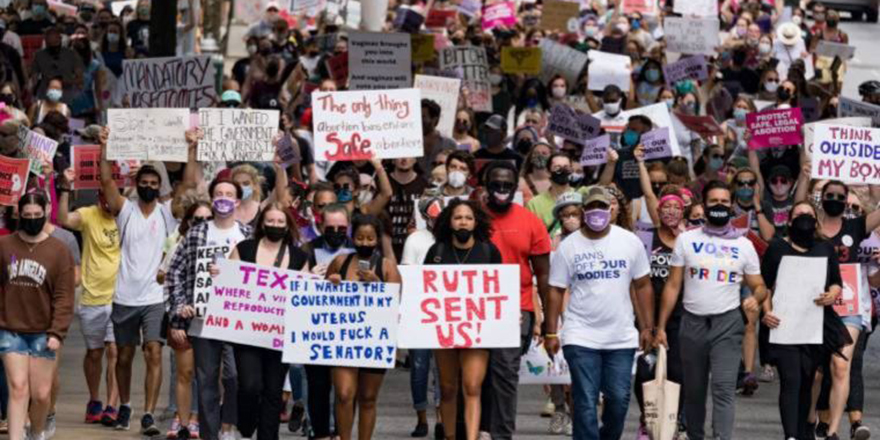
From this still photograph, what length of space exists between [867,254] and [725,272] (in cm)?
217

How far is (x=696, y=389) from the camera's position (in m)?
14.7

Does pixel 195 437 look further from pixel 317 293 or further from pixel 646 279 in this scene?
pixel 646 279

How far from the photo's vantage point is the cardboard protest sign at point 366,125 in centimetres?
1823

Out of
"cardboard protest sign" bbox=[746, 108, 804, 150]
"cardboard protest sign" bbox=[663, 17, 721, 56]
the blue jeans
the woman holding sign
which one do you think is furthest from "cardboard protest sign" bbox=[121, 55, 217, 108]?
"cardboard protest sign" bbox=[663, 17, 721, 56]

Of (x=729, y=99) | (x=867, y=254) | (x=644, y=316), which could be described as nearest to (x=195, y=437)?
(x=644, y=316)

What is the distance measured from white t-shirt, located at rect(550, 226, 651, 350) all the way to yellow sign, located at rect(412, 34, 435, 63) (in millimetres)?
12273

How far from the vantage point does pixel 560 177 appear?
54.9 feet

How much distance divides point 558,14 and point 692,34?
2.47m

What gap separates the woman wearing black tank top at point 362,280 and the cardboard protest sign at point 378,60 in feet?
27.6

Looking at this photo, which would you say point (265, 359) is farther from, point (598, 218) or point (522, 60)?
point (522, 60)

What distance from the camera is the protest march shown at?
46.9 ft

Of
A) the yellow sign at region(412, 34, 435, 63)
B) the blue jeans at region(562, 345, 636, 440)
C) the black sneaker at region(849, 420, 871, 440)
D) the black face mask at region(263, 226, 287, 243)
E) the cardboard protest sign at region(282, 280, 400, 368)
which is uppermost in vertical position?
the yellow sign at region(412, 34, 435, 63)

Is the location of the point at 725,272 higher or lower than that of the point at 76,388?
higher

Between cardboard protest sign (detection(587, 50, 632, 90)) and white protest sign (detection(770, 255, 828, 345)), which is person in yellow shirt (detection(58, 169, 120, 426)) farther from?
cardboard protest sign (detection(587, 50, 632, 90))
